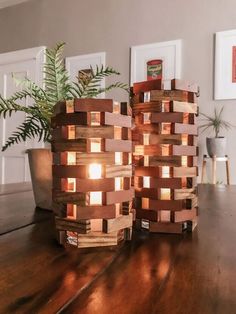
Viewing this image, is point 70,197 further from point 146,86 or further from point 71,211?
point 146,86

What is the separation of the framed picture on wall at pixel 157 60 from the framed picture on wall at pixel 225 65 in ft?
1.17

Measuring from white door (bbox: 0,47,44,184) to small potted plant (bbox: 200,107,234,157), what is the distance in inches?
74.8

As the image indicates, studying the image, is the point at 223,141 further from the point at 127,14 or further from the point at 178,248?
the point at 178,248

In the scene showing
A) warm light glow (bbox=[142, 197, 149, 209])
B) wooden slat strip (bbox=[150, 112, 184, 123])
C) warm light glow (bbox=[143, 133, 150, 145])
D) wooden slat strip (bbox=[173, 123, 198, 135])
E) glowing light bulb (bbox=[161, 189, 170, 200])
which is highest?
wooden slat strip (bbox=[150, 112, 184, 123])

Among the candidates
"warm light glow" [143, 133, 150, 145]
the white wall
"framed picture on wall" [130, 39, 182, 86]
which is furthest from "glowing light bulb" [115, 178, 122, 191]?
"framed picture on wall" [130, 39, 182, 86]

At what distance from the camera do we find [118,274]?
0.35 meters

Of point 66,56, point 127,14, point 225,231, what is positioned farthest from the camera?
point 66,56

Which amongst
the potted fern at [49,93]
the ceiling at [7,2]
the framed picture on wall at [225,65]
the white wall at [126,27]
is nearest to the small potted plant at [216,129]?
the white wall at [126,27]

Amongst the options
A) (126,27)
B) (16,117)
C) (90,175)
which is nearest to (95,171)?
(90,175)

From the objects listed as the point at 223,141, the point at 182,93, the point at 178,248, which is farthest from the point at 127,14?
the point at 178,248

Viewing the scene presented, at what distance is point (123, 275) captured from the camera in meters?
0.35

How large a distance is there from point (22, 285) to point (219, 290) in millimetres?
204

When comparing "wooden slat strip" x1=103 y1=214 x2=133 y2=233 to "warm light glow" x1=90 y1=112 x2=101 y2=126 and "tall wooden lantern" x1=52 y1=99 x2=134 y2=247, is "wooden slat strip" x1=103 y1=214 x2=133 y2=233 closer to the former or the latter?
"tall wooden lantern" x1=52 y1=99 x2=134 y2=247

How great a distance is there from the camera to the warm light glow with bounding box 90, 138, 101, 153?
0.47 meters
